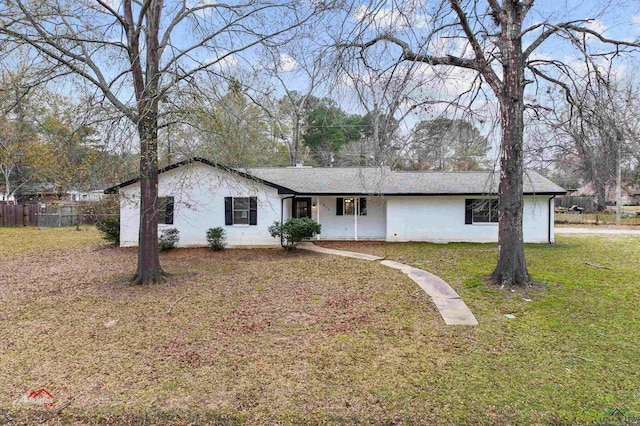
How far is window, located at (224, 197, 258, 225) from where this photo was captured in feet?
45.6

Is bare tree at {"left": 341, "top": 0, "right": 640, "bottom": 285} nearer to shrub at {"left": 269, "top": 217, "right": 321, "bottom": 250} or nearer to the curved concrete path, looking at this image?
the curved concrete path

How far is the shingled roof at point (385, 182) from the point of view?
14516 mm

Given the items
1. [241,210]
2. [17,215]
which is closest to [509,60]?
[241,210]

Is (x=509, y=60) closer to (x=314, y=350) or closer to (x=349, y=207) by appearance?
(x=314, y=350)

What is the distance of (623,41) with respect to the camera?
6711mm

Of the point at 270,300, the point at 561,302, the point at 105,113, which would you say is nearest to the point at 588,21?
the point at 561,302

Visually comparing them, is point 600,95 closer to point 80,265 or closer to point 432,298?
point 432,298

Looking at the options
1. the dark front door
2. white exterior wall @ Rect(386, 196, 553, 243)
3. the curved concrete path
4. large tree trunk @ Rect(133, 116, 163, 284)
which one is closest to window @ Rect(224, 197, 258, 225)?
the dark front door

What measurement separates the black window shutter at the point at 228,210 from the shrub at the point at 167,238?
185 cm

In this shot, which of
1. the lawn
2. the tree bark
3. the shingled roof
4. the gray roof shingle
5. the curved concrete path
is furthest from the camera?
the gray roof shingle

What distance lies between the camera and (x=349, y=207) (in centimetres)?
1680

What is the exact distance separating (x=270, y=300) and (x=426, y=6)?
573 centimetres

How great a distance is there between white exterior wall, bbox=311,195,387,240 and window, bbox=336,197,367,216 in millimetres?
143

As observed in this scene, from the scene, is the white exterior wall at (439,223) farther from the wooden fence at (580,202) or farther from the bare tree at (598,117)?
the wooden fence at (580,202)
